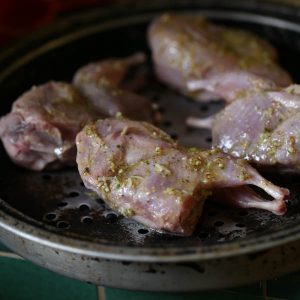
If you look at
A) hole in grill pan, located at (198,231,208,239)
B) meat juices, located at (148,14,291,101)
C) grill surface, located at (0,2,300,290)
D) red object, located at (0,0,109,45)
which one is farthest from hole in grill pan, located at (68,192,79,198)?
red object, located at (0,0,109,45)

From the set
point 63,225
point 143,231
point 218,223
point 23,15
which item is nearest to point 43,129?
point 63,225

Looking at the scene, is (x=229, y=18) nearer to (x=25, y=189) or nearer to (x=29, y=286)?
(x=25, y=189)

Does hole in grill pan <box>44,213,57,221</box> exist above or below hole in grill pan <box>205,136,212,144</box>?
below

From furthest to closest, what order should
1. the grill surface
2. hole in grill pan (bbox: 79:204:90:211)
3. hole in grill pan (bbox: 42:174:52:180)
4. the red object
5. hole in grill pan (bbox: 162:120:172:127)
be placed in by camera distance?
the red object
hole in grill pan (bbox: 162:120:172:127)
hole in grill pan (bbox: 42:174:52:180)
hole in grill pan (bbox: 79:204:90:211)
the grill surface

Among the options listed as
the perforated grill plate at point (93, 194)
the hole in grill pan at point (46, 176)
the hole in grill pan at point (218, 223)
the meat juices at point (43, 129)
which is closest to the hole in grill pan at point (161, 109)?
the perforated grill plate at point (93, 194)

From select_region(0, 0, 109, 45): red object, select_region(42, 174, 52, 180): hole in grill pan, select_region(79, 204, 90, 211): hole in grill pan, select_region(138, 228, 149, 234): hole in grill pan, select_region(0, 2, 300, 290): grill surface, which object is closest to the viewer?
select_region(0, 2, 300, 290): grill surface

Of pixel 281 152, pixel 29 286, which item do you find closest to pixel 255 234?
pixel 281 152

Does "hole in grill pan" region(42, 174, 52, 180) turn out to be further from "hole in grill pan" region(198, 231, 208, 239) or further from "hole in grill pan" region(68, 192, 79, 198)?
"hole in grill pan" region(198, 231, 208, 239)
